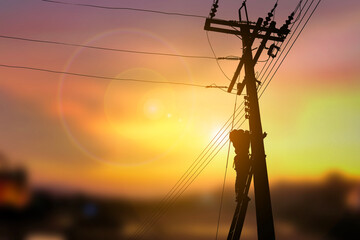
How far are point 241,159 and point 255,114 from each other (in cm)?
174

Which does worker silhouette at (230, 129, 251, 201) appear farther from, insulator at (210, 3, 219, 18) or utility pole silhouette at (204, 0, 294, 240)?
insulator at (210, 3, 219, 18)

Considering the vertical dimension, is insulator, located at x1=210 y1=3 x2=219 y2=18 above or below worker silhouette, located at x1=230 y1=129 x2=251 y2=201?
above

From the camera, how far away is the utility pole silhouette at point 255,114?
33.0 feet

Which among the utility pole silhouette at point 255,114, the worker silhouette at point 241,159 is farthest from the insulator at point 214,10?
the worker silhouette at point 241,159

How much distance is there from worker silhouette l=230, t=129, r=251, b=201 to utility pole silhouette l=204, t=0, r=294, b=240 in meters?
0.15

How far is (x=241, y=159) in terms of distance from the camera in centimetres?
1170

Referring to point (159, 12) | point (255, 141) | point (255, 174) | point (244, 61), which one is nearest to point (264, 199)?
point (255, 174)

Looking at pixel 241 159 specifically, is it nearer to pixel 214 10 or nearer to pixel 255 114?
pixel 255 114

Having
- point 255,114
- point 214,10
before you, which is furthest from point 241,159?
point 214,10

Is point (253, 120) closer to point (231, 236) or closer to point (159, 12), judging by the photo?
point (231, 236)

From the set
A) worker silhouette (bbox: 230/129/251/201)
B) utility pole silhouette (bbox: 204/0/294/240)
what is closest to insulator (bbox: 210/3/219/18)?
utility pole silhouette (bbox: 204/0/294/240)

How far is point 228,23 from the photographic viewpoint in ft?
42.3

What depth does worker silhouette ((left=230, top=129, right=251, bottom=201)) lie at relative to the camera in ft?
37.7

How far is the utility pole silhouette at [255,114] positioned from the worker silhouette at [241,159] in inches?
5.8
